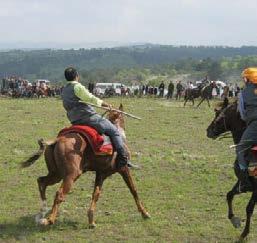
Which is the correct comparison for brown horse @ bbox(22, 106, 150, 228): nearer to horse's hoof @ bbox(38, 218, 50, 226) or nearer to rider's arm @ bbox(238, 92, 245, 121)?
horse's hoof @ bbox(38, 218, 50, 226)

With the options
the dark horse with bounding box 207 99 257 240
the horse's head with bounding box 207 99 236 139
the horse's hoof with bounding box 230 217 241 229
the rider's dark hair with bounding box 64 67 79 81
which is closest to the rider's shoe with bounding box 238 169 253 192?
the dark horse with bounding box 207 99 257 240

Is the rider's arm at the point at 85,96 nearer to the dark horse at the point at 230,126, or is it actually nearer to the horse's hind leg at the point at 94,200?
the horse's hind leg at the point at 94,200

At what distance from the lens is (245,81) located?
908 cm

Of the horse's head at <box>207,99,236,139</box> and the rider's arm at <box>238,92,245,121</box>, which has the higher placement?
the rider's arm at <box>238,92,245,121</box>

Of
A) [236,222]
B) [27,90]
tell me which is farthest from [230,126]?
[27,90]

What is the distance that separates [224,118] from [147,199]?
2573 millimetres

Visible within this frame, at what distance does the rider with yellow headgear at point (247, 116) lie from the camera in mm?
8984

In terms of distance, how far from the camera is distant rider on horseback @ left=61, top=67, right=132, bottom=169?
966cm

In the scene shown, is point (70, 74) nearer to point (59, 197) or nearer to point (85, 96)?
point (85, 96)

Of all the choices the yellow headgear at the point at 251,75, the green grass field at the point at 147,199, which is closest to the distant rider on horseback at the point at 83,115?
the green grass field at the point at 147,199

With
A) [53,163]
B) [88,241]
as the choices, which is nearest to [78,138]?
[53,163]

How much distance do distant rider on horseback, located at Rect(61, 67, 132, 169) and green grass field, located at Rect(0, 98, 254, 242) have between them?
121 centimetres

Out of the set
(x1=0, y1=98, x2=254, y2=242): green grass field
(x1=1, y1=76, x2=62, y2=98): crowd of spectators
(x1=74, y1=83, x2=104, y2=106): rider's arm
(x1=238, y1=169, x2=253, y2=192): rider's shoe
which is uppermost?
(x1=74, y1=83, x2=104, y2=106): rider's arm

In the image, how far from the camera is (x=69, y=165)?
9.23m
